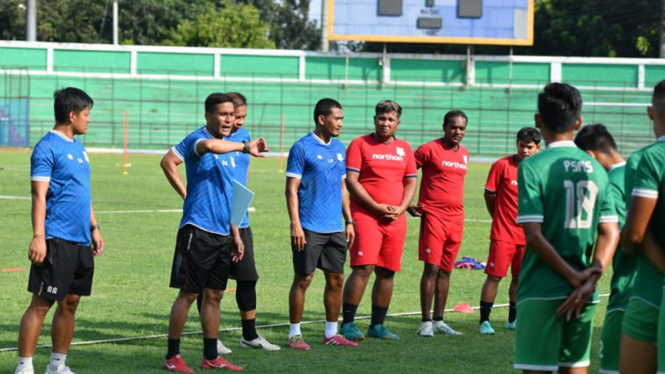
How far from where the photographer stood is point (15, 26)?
241 ft

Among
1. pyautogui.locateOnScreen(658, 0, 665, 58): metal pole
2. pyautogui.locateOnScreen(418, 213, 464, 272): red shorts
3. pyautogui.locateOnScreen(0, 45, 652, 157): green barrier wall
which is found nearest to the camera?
pyautogui.locateOnScreen(418, 213, 464, 272): red shorts

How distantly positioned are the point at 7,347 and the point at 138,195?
1639 centimetres

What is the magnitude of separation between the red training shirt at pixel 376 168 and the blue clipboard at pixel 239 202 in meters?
1.84

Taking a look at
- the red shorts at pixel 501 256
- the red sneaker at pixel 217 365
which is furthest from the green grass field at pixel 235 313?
the red shorts at pixel 501 256

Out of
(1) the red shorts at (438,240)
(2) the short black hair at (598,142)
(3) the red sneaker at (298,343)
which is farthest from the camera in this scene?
(1) the red shorts at (438,240)

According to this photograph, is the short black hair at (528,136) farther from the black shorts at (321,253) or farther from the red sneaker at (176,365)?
the red sneaker at (176,365)

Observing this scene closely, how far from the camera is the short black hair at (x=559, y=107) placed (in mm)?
5121

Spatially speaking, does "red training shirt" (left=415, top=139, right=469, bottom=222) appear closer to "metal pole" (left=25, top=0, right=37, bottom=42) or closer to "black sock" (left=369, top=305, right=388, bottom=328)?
"black sock" (left=369, top=305, right=388, bottom=328)

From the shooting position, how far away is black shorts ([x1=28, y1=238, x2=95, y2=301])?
7000 millimetres

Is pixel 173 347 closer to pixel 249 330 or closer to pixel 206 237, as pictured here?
pixel 206 237

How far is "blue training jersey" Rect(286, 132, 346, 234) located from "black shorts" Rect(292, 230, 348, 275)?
2.5 inches

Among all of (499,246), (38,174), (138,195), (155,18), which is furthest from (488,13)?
(38,174)

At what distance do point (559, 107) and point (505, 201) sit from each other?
4.91 metres

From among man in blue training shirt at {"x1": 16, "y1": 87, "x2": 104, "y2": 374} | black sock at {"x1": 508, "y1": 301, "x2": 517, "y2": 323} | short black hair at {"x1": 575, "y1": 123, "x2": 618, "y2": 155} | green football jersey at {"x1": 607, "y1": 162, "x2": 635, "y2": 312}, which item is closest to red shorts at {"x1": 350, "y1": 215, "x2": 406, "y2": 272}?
black sock at {"x1": 508, "y1": 301, "x2": 517, "y2": 323}
